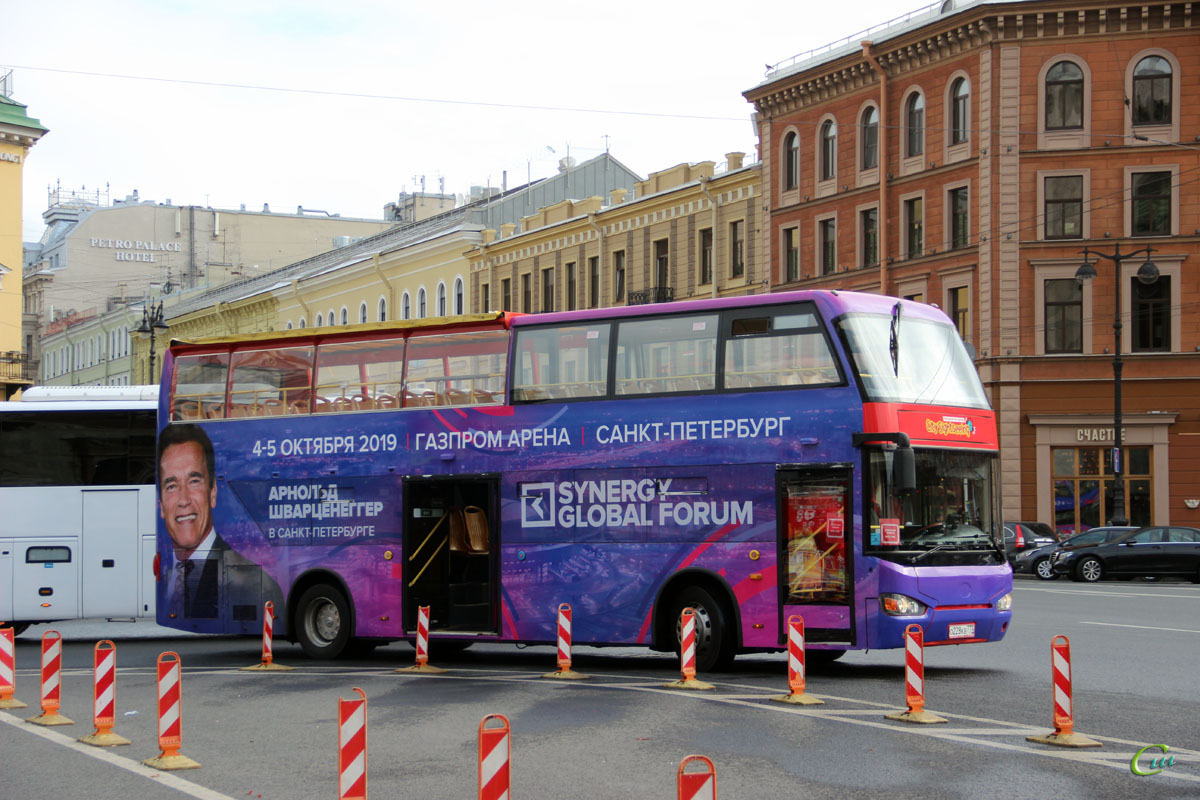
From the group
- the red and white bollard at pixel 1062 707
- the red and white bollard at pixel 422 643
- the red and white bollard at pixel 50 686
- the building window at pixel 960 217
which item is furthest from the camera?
the building window at pixel 960 217

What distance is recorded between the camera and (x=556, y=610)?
53.4ft

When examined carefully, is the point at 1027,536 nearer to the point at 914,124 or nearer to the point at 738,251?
the point at 914,124

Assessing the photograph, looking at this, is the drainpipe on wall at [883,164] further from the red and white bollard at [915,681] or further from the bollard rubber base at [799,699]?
the red and white bollard at [915,681]

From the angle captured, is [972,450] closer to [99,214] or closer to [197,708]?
[197,708]

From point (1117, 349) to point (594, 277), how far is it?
65.3 feet

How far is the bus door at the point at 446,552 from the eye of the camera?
17125 mm

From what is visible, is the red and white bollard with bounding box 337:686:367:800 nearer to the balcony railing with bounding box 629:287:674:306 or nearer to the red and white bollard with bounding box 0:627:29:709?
the red and white bollard with bounding box 0:627:29:709

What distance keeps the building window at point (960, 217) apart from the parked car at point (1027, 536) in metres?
8.38

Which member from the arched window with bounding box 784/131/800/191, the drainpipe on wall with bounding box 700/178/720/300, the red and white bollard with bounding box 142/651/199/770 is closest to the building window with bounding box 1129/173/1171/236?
the arched window with bounding box 784/131/800/191

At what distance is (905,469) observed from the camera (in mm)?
13953

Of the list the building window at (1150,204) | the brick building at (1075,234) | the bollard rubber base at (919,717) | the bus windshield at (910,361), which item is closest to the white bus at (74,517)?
the bus windshield at (910,361)

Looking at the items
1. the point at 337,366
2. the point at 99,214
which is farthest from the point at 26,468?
the point at 99,214

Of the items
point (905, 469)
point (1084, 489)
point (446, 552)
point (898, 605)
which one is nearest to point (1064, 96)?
point (1084, 489)

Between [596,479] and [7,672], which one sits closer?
[7,672]
